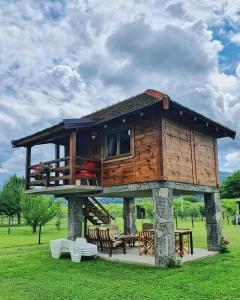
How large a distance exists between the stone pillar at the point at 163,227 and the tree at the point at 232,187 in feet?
193

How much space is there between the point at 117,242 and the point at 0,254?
19.3ft

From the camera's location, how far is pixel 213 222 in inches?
567

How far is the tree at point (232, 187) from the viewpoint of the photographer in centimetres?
6662

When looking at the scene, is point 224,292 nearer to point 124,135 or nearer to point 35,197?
point 124,135

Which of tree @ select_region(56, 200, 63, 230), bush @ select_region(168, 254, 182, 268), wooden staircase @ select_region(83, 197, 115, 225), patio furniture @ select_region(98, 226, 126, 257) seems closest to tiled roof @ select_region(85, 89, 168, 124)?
patio furniture @ select_region(98, 226, 126, 257)

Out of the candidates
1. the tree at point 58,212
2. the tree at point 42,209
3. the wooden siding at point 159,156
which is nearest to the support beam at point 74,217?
the wooden siding at point 159,156

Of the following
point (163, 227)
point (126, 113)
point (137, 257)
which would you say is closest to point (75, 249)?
point (137, 257)

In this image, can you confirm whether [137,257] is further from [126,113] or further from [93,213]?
[126,113]

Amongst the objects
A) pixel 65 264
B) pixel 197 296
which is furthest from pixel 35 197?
pixel 197 296

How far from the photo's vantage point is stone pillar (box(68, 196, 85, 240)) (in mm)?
15391

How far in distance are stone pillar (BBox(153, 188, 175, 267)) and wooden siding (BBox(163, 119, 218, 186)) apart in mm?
678

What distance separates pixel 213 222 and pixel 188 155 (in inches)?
140

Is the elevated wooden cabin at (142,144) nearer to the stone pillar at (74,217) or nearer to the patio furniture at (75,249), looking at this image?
the stone pillar at (74,217)

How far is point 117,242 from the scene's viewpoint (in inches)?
533
